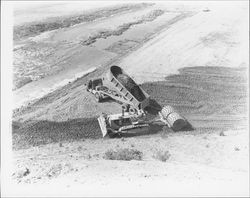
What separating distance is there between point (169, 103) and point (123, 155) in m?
4.26

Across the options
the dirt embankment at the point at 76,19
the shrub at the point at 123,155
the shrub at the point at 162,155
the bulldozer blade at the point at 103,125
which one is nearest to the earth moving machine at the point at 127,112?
the bulldozer blade at the point at 103,125

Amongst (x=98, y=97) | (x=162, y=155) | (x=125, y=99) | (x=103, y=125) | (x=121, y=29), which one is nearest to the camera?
(x=162, y=155)

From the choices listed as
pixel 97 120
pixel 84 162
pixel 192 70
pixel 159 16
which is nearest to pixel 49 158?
pixel 84 162

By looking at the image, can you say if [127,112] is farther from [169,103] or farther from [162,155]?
[162,155]

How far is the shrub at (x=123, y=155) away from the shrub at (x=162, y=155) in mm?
597

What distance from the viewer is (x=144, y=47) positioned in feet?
78.5

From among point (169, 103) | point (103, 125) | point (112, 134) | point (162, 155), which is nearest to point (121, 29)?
point (169, 103)

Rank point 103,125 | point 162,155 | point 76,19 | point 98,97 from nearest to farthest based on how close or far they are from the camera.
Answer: point 162,155 → point 103,125 → point 98,97 → point 76,19

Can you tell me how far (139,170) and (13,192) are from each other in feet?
16.0

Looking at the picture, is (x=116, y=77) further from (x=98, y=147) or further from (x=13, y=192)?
(x=13, y=192)

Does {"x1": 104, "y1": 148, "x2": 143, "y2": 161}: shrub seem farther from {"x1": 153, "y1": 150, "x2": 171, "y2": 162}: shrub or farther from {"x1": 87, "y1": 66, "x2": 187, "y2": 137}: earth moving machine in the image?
{"x1": 87, "y1": 66, "x2": 187, "y2": 137}: earth moving machine

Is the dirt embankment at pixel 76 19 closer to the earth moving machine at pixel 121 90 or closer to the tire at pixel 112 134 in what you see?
the earth moving machine at pixel 121 90

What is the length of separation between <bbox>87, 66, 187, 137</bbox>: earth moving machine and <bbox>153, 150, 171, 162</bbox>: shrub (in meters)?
1.40

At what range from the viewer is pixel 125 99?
18297 millimetres
